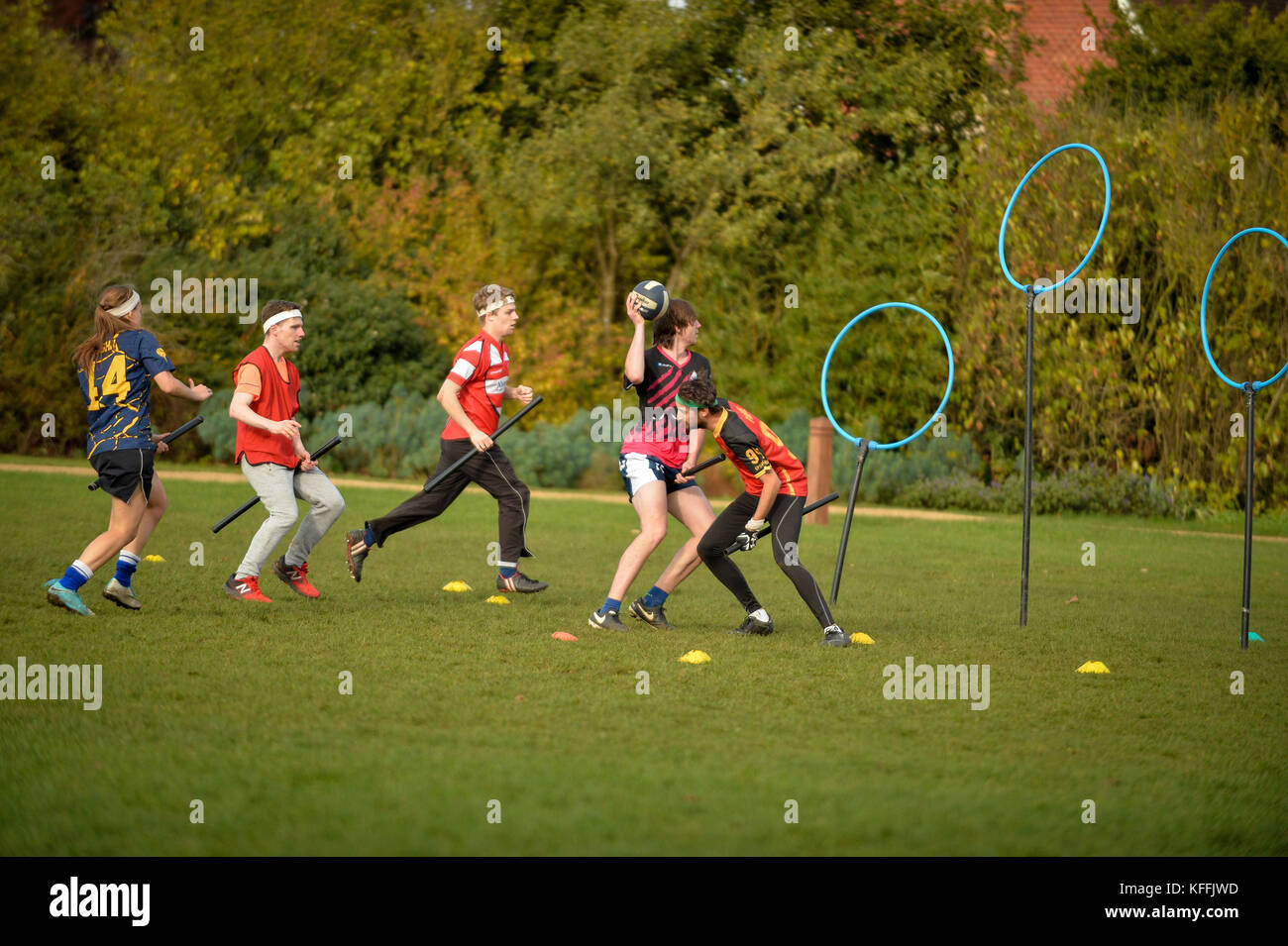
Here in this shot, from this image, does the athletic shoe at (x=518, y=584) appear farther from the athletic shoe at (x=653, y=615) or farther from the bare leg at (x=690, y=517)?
the bare leg at (x=690, y=517)

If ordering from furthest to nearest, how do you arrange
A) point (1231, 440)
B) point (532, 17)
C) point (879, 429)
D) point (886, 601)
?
point (532, 17), point (879, 429), point (1231, 440), point (886, 601)

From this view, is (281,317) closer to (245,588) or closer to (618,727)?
(245,588)

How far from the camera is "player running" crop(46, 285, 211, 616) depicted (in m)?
7.69

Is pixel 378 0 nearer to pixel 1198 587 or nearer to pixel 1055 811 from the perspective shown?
pixel 1198 587

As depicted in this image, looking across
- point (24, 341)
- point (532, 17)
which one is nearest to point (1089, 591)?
point (24, 341)

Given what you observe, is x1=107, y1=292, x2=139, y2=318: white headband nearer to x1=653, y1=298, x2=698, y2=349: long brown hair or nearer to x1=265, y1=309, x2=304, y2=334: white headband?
x1=265, y1=309, x2=304, y2=334: white headband

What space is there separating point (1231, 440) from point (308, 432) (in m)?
12.4

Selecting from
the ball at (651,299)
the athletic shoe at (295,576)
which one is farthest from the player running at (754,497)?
the athletic shoe at (295,576)

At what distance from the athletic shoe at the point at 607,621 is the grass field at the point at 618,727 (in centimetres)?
12

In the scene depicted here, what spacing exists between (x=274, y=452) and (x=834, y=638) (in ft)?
11.6

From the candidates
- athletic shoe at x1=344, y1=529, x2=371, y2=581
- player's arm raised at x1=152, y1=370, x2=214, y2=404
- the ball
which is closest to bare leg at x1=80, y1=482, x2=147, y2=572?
player's arm raised at x1=152, y1=370, x2=214, y2=404

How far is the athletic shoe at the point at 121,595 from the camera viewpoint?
8.00 metres

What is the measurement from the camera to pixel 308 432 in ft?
64.1

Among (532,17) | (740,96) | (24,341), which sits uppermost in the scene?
(532,17)
